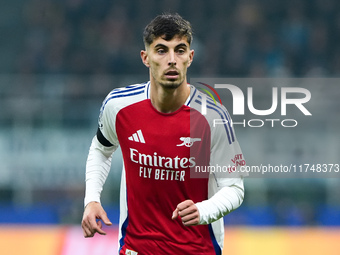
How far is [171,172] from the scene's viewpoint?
4109mm

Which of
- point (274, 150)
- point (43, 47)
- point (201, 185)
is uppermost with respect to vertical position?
point (43, 47)

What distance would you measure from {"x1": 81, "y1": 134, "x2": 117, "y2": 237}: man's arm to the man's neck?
529 millimetres

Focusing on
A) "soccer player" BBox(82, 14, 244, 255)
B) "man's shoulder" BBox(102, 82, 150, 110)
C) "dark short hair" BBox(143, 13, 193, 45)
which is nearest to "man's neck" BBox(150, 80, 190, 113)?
"soccer player" BBox(82, 14, 244, 255)

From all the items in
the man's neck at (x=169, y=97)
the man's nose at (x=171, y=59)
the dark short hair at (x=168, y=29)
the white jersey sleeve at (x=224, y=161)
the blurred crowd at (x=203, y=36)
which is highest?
the blurred crowd at (x=203, y=36)

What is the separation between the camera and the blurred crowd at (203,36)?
11766 millimetres

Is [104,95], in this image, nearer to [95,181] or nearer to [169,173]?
[95,181]

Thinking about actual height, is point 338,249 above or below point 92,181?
below

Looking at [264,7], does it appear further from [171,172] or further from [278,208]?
[171,172]

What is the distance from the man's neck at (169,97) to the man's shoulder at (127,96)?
0.12 meters

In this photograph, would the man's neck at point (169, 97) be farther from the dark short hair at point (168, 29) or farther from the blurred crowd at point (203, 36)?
the blurred crowd at point (203, 36)

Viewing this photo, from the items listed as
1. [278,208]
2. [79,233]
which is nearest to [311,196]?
[278,208]

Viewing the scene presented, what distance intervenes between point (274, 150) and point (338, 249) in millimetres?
2207

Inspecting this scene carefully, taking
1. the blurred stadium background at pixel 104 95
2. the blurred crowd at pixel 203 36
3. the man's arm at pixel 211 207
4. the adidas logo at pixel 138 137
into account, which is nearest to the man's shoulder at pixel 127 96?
the adidas logo at pixel 138 137

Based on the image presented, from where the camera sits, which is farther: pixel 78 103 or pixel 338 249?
pixel 78 103
